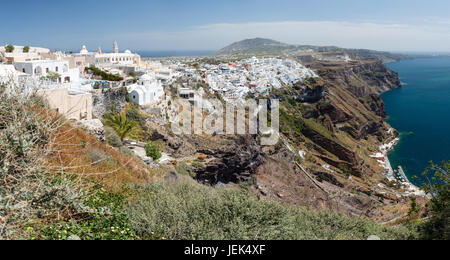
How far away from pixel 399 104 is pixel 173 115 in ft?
273

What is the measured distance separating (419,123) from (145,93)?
2565 inches

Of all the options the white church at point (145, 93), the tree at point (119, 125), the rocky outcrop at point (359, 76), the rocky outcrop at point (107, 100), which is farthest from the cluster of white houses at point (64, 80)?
the rocky outcrop at point (359, 76)

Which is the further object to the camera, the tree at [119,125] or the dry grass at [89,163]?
the tree at [119,125]

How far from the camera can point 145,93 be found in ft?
73.9

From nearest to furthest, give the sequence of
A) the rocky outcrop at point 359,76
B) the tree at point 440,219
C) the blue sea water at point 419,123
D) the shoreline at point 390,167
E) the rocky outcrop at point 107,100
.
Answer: the tree at point 440,219 → the rocky outcrop at point 107,100 → the shoreline at point 390,167 → the blue sea water at point 419,123 → the rocky outcrop at point 359,76

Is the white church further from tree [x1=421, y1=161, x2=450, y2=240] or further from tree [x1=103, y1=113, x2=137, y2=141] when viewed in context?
tree [x1=421, y1=161, x2=450, y2=240]

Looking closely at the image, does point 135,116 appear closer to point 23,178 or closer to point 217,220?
point 217,220

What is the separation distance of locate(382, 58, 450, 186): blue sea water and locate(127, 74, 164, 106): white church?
2040cm

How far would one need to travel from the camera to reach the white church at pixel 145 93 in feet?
72.4

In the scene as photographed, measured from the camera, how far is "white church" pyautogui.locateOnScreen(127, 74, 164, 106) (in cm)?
2206

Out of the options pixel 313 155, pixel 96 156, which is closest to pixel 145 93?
pixel 96 156

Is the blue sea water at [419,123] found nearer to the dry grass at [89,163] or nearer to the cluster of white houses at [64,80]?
the dry grass at [89,163]

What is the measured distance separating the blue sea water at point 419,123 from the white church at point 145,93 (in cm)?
2040
